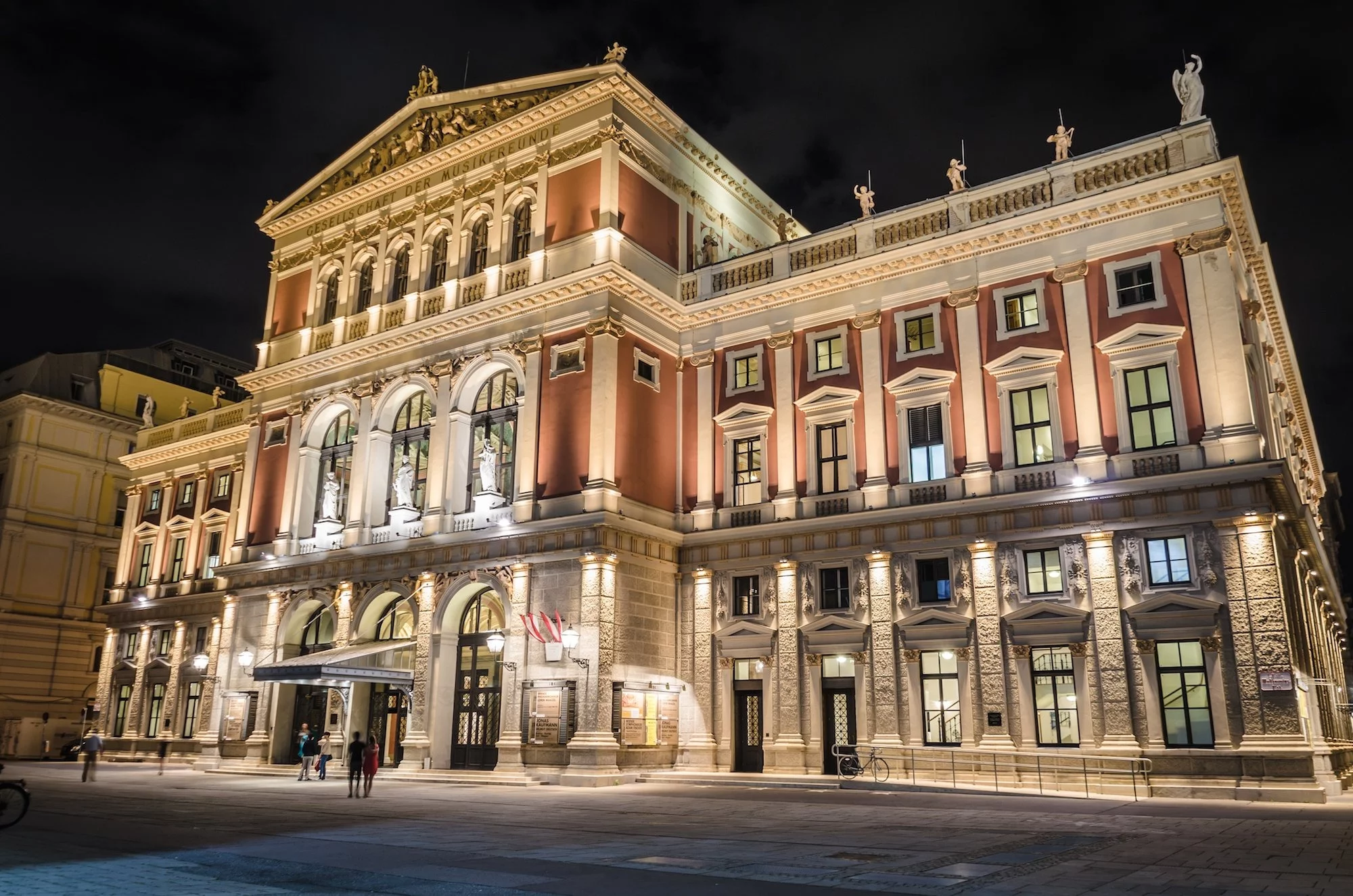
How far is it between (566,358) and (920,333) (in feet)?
36.5

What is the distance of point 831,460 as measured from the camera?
31922mm

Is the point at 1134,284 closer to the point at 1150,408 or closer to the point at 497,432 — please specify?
the point at 1150,408

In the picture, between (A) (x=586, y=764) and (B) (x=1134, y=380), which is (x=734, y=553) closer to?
(A) (x=586, y=764)

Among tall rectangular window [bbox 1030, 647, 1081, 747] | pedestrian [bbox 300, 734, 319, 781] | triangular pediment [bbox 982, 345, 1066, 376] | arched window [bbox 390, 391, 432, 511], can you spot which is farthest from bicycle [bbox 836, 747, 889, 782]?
arched window [bbox 390, 391, 432, 511]

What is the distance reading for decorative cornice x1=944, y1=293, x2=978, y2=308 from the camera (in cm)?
3023

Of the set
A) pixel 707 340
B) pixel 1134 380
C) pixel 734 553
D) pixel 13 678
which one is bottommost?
pixel 13 678

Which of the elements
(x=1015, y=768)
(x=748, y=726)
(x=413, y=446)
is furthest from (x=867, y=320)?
(x=413, y=446)

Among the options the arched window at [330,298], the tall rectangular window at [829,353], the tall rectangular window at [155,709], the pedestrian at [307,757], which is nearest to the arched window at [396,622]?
the pedestrian at [307,757]

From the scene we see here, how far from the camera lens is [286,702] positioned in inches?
1476

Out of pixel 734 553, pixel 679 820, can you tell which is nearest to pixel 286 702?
pixel 734 553

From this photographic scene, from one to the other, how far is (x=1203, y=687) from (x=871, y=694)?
841 centimetres

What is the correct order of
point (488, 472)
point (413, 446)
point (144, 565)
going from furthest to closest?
point (144, 565) → point (413, 446) → point (488, 472)

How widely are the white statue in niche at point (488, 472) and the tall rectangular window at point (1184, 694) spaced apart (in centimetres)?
1994

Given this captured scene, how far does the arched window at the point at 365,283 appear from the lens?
40.3m
